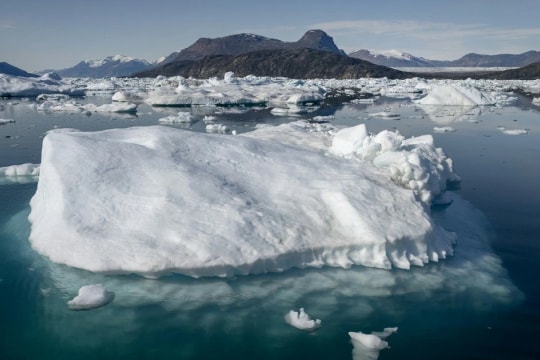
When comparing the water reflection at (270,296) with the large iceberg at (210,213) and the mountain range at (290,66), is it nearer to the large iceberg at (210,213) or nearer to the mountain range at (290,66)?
the large iceberg at (210,213)

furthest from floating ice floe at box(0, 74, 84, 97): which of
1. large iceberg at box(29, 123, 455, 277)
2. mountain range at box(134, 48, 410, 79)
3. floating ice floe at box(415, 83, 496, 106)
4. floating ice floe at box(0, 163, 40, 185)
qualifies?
mountain range at box(134, 48, 410, 79)

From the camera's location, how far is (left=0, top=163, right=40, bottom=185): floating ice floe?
1239 cm

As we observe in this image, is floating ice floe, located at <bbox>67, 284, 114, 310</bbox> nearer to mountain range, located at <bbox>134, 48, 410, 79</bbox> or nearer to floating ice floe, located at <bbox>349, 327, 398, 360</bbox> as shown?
floating ice floe, located at <bbox>349, 327, 398, 360</bbox>

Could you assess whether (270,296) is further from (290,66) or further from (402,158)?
(290,66)

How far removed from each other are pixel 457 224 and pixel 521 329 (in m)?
3.81

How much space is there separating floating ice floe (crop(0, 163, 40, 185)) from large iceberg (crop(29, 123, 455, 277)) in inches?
163

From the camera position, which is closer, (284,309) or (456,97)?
(284,309)

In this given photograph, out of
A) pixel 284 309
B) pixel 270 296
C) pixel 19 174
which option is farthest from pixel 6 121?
pixel 284 309

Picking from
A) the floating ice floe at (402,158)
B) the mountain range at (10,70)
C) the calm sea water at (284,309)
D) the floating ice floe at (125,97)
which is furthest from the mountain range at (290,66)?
the calm sea water at (284,309)

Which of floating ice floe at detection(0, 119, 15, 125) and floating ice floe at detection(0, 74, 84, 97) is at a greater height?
floating ice floe at detection(0, 74, 84, 97)

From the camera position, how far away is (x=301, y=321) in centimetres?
546

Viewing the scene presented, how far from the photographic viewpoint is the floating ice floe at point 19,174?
488 inches

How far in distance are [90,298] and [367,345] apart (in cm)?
369

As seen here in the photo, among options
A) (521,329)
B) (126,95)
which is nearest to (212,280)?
(521,329)
